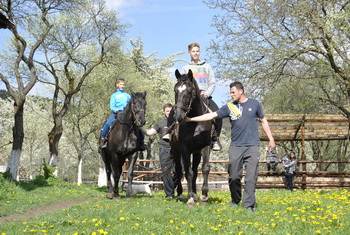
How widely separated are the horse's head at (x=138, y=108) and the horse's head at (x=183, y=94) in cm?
299

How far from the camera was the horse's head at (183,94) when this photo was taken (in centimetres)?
825

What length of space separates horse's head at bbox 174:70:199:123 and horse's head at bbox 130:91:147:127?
9.81 feet

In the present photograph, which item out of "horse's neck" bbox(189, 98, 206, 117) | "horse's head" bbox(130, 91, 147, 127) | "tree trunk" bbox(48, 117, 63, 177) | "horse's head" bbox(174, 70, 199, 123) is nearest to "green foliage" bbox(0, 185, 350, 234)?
"horse's head" bbox(174, 70, 199, 123)

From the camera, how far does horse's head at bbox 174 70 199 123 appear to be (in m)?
8.25

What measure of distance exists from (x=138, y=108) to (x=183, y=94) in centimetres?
349

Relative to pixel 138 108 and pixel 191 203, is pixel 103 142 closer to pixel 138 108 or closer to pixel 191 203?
pixel 138 108

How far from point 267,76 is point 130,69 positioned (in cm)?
2909

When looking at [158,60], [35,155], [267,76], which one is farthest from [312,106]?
[35,155]

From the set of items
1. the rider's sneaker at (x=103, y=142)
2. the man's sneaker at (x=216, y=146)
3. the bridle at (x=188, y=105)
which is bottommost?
the man's sneaker at (x=216, y=146)

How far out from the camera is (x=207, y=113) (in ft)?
30.5

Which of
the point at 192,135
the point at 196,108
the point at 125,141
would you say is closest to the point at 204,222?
the point at 192,135

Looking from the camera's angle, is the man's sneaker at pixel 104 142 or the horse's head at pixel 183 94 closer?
the horse's head at pixel 183 94

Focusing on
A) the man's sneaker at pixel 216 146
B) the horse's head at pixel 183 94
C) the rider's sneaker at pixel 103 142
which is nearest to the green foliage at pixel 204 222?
the man's sneaker at pixel 216 146

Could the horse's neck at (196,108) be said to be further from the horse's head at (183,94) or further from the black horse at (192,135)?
the horse's head at (183,94)
